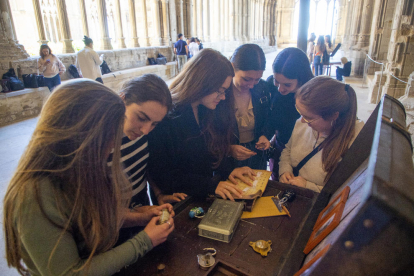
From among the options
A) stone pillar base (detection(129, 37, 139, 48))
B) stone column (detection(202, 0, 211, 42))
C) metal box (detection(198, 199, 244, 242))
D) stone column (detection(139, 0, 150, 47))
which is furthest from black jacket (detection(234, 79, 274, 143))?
stone column (detection(202, 0, 211, 42))

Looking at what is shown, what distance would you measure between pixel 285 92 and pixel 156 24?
36.0ft

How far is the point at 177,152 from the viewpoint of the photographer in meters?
1.72

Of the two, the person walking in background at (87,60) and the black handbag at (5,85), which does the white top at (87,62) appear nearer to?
the person walking in background at (87,60)

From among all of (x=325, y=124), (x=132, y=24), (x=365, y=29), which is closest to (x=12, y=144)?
(x=325, y=124)

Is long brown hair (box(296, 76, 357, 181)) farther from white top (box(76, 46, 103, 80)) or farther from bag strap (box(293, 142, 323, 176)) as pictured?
white top (box(76, 46, 103, 80))

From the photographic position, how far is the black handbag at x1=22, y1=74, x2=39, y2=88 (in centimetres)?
616

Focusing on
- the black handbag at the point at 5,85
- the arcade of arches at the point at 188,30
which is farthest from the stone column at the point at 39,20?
the black handbag at the point at 5,85

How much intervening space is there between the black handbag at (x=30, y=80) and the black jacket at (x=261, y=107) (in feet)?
19.6

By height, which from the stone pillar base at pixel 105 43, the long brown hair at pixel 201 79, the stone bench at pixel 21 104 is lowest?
the stone bench at pixel 21 104

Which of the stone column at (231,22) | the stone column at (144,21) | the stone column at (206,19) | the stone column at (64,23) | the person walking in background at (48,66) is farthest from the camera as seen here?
the stone column at (231,22)

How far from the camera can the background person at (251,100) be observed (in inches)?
80.1

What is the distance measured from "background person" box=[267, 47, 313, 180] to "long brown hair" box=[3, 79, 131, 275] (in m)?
1.59

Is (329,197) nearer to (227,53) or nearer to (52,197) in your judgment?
(52,197)

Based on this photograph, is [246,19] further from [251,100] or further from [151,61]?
[251,100]
